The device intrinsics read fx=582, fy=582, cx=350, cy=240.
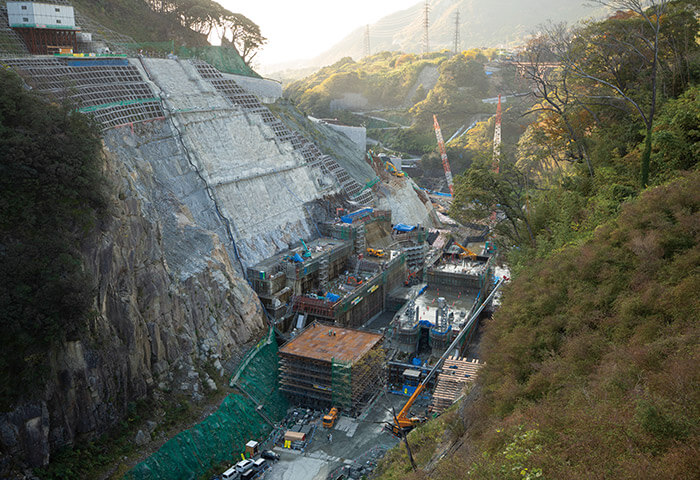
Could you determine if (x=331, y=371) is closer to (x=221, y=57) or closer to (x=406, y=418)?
(x=406, y=418)

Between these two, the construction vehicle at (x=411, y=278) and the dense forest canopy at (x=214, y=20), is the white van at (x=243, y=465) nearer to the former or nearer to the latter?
the construction vehicle at (x=411, y=278)

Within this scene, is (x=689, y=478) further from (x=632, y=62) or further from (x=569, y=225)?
(x=632, y=62)

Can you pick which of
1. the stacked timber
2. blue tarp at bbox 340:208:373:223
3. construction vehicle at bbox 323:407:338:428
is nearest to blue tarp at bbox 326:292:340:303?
construction vehicle at bbox 323:407:338:428

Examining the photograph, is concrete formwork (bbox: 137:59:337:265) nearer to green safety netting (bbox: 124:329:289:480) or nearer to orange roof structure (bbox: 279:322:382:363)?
orange roof structure (bbox: 279:322:382:363)

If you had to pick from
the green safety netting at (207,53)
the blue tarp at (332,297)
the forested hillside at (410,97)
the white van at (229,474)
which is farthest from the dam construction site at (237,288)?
the forested hillside at (410,97)

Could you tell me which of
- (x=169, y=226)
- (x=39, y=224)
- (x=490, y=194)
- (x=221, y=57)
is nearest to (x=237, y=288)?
(x=169, y=226)

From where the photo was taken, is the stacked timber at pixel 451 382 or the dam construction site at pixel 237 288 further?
the stacked timber at pixel 451 382

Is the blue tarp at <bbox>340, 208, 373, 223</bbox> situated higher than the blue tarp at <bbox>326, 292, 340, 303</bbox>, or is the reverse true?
the blue tarp at <bbox>340, 208, 373, 223</bbox>
